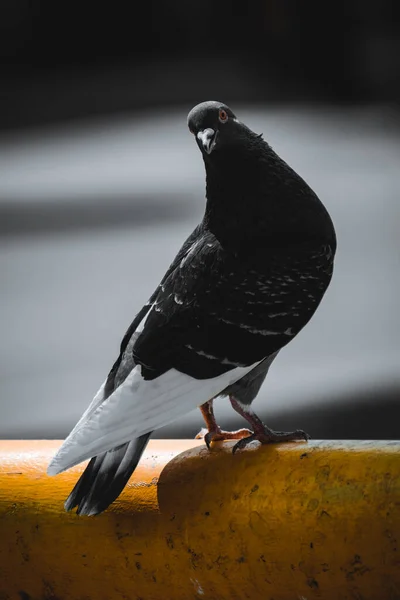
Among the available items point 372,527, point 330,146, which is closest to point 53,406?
point 330,146

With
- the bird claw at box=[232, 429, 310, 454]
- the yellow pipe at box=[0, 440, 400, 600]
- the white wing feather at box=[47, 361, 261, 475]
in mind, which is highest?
the white wing feather at box=[47, 361, 261, 475]

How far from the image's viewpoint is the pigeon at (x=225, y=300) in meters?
2.18

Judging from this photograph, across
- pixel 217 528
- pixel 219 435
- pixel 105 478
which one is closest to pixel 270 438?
pixel 219 435

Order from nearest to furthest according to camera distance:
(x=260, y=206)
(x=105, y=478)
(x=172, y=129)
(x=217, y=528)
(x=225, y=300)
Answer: (x=217, y=528) < (x=105, y=478) < (x=225, y=300) < (x=260, y=206) < (x=172, y=129)

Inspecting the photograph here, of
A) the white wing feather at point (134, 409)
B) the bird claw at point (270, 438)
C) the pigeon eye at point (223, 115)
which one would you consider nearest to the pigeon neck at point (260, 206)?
the pigeon eye at point (223, 115)

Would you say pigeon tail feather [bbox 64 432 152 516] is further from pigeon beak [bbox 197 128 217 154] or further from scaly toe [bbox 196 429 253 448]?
pigeon beak [bbox 197 128 217 154]

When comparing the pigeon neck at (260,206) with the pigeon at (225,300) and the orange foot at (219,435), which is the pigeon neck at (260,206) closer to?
the pigeon at (225,300)

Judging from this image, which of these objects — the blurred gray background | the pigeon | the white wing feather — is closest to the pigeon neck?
the pigeon

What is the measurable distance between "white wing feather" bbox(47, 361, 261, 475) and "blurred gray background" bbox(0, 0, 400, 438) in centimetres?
513

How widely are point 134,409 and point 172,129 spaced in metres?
6.70

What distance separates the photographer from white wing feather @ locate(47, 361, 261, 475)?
2049 millimetres

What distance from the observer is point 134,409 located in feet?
7.01

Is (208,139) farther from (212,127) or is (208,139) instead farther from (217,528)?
(217,528)

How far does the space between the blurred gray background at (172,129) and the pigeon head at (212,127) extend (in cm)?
509
